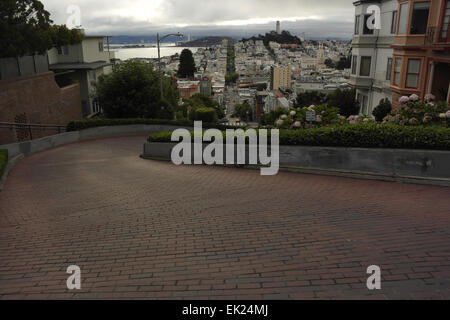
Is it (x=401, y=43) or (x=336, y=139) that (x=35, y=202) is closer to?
(x=336, y=139)

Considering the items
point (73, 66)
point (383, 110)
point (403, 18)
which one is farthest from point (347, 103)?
point (73, 66)

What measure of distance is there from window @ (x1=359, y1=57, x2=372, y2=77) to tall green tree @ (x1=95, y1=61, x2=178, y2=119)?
620 inches

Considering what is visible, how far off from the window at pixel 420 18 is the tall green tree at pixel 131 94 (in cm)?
1810

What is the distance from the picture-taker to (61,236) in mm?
7051

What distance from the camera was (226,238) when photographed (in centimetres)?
657

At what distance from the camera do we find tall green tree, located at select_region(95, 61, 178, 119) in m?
28.8

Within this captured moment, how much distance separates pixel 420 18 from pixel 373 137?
46.0ft

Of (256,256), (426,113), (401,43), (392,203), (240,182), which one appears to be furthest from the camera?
(401,43)

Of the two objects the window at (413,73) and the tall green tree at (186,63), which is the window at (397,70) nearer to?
the window at (413,73)

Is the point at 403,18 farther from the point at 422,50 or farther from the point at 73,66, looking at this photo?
the point at 73,66

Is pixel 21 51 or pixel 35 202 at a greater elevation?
pixel 21 51

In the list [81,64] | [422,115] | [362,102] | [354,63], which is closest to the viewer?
[422,115]

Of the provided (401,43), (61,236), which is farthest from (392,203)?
(401,43)

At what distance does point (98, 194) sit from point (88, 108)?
3059 cm
